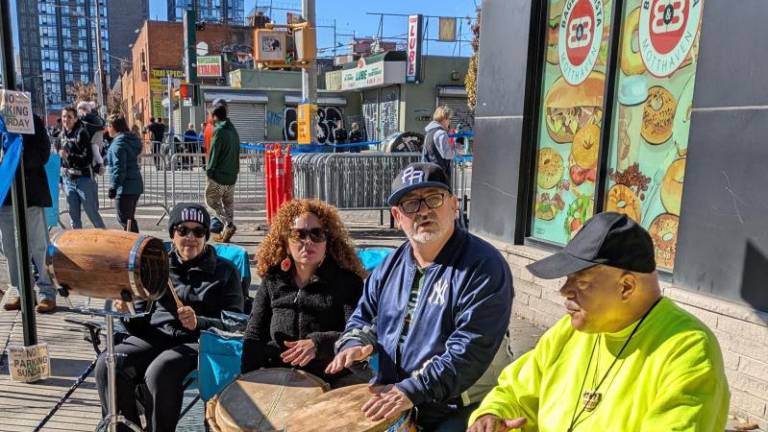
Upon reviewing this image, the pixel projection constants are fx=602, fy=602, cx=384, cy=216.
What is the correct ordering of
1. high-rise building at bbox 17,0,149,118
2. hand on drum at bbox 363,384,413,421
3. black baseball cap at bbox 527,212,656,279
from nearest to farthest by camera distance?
black baseball cap at bbox 527,212,656,279 < hand on drum at bbox 363,384,413,421 < high-rise building at bbox 17,0,149,118

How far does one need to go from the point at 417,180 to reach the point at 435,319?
572 millimetres

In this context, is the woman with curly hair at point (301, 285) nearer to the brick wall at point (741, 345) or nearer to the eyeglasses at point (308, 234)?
the eyeglasses at point (308, 234)

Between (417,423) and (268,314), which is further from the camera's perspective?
(268,314)

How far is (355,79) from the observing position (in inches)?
1234

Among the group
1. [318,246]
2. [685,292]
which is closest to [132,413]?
[318,246]

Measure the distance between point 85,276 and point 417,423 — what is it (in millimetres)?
1493

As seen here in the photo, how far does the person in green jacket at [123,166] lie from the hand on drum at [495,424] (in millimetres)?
5897

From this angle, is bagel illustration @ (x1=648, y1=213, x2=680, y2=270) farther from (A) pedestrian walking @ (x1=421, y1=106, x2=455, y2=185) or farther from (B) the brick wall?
(A) pedestrian walking @ (x1=421, y1=106, x2=455, y2=185)

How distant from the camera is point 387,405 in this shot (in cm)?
224

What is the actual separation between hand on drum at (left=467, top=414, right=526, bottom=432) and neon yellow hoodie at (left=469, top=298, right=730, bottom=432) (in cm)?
4

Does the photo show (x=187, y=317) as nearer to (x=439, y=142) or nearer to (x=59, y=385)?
(x=59, y=385)

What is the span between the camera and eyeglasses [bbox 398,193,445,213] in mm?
2512

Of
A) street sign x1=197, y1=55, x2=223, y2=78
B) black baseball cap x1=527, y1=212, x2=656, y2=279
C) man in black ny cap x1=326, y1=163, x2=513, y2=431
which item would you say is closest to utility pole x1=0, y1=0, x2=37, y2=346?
man in black ny cap x1=326, y1=163, x2=513, y2=431

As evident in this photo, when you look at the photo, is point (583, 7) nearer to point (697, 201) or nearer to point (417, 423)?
point (697, 201)
